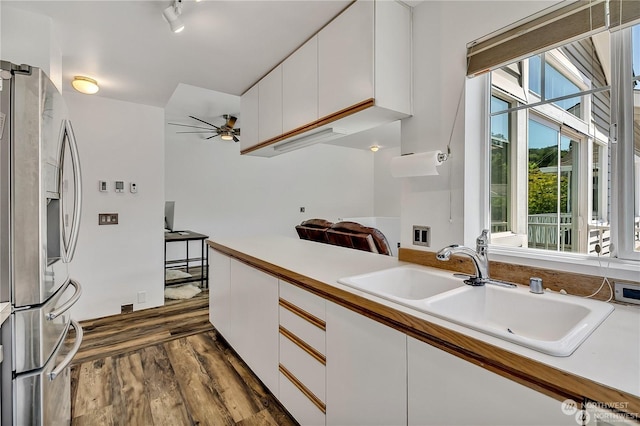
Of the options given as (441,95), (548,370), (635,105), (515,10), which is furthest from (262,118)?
(548,370)

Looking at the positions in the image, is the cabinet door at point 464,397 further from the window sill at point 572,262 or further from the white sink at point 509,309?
the window sill at point 572,262

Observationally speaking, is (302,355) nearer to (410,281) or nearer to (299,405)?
(299,405)

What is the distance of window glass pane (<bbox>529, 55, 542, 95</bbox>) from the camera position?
1421mm

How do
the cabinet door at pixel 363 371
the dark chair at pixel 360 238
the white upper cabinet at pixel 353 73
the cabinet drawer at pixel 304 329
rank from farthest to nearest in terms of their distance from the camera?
the dark chair at pixel 360 238
the white upper cabinet at pixel 353 73
the cabinet drawer at pixel 304 329
the cabinet door at pixel 363 371

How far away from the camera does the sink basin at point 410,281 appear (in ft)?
4.48

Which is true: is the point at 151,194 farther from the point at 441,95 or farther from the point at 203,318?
the point at 441,95

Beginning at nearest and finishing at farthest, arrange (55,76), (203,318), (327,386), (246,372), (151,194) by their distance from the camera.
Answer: (327,386) < (55,76) < (246,372) < (203,318) < (151,194)

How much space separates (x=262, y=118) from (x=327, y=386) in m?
2.11

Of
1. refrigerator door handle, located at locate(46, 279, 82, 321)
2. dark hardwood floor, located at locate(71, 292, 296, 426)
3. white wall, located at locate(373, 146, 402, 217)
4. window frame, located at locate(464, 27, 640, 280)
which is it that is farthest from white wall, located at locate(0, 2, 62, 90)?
white wall, located at locate(373, 146, 402, 217)

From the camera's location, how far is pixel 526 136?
4.89 feet

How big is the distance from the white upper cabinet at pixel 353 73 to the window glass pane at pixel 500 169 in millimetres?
466

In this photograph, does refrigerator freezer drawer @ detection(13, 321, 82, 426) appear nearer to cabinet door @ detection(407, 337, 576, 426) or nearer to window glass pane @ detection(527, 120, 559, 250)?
cabinet door @ detection(407, 337, 576, 426)

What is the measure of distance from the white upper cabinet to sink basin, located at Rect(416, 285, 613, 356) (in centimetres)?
102

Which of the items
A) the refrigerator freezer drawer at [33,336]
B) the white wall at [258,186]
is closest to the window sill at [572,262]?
the refrigerator freezer drawer at [33,336]
